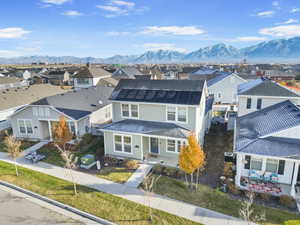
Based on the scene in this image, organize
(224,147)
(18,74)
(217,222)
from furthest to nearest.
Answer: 1. (18,74)
2. (224,147)
3. (217,222)

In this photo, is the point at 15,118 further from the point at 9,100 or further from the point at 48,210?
the point at 48,210

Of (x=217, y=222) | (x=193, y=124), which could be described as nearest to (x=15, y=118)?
(x=193, y=124)

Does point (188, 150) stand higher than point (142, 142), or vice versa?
point (188, 150)

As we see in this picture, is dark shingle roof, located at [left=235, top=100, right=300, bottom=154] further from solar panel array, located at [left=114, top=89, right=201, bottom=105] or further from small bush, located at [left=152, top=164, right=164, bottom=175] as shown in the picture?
small bush, located at [left=152, top=164, right=164, bottom=175]

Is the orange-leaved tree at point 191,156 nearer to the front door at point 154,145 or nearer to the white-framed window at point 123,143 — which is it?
the front door at point 154,145

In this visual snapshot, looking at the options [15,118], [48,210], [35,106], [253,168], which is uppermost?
[35,106]

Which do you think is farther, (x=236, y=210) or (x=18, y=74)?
(x=18, y=74)

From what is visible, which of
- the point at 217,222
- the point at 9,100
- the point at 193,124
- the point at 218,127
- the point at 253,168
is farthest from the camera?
the point at 9,100
